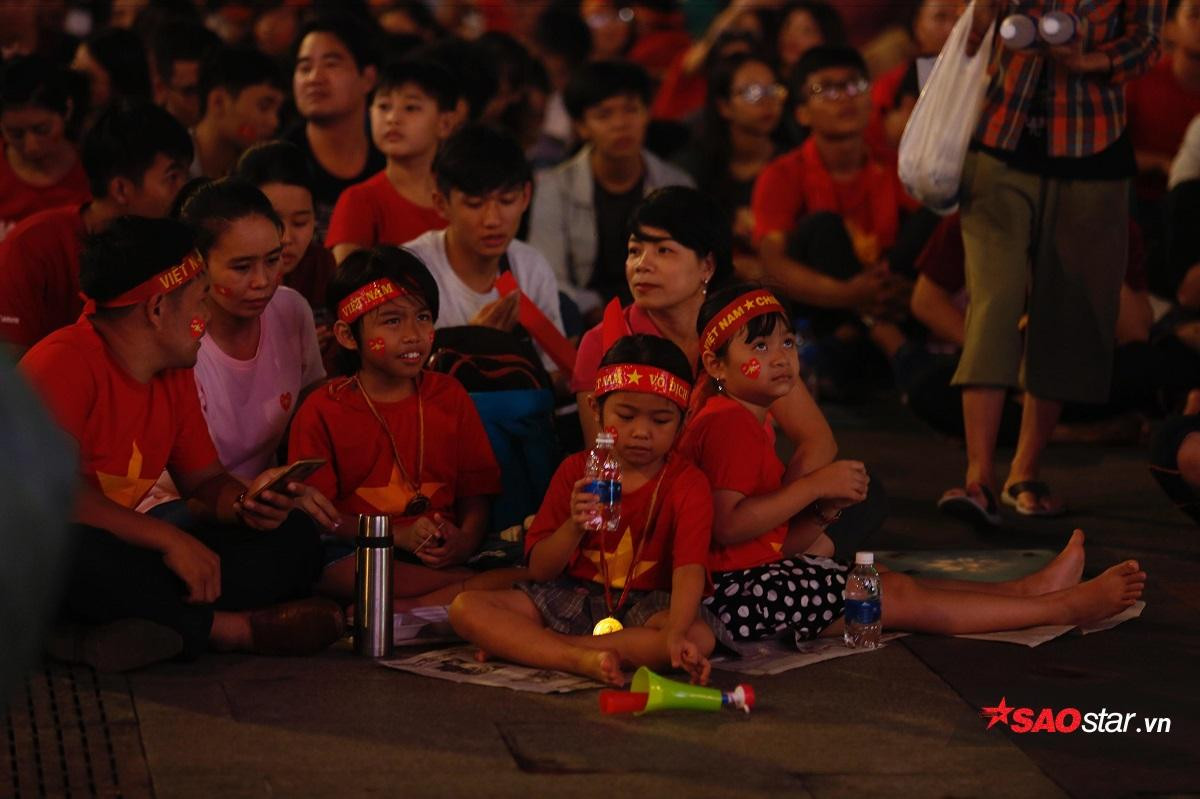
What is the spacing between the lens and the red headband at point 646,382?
184 inches

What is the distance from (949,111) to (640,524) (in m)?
1.98

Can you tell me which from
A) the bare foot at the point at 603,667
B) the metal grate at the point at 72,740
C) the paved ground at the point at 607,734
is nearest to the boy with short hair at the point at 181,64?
the paved ground at the point at 607,734

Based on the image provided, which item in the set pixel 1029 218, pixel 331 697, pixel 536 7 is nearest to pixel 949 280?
pixel 1029 218

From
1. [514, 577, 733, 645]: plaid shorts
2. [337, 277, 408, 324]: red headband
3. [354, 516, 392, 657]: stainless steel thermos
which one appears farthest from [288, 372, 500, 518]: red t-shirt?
[514, 577, 733, 645]: plaid shorts

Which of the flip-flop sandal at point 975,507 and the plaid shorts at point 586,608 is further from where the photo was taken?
the flip-flop sandal at point 975,507

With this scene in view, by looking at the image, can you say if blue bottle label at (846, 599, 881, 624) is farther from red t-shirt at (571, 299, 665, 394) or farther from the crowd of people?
red t-shirt at (571, 299, 665, 394)

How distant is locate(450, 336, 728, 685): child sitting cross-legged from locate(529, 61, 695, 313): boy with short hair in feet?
11.6

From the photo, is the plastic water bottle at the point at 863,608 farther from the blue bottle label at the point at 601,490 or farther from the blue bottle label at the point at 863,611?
the blue bottle label at the point at 601,490

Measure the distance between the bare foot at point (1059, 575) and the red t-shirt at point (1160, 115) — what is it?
12.9ft

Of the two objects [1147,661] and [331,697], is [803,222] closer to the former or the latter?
[1147,661]

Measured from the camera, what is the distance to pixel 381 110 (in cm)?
716

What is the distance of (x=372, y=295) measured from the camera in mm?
5211

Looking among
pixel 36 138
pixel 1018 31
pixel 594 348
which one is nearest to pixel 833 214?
pixel 1018 31

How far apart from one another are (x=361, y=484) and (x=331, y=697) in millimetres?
1011
